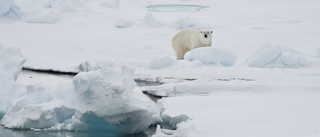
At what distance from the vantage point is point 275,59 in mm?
8148

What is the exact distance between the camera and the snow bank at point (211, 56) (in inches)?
312

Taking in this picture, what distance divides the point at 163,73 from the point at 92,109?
306 centimetres

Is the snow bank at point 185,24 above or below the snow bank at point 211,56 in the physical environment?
above

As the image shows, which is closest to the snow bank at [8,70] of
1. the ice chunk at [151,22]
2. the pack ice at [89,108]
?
the pack ice at [89,108]

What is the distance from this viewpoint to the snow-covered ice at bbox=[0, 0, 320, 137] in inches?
182

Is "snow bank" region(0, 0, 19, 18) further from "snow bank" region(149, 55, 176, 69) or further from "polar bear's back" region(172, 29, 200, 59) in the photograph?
"snow bank" region(149, 55, 176, 69)

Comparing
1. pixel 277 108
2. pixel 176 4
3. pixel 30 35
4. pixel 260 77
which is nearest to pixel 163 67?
pixel 260 77

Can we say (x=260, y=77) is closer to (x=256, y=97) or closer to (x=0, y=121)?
(x=256, y=97)

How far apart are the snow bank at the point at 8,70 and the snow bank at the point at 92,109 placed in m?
0.60

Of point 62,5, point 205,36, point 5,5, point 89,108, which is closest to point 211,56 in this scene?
point 205,36

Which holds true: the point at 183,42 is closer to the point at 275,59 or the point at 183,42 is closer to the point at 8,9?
the point at 275,59

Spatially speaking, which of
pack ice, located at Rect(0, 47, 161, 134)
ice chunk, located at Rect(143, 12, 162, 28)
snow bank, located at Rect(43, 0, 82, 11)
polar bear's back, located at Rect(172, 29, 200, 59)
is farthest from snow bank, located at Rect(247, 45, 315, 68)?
snow bank, located at Rect(43, 0, 82, 11)

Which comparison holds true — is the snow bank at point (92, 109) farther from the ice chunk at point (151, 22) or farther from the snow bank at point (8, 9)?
the snow bank at point (8, 9)

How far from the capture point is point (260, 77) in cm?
711
